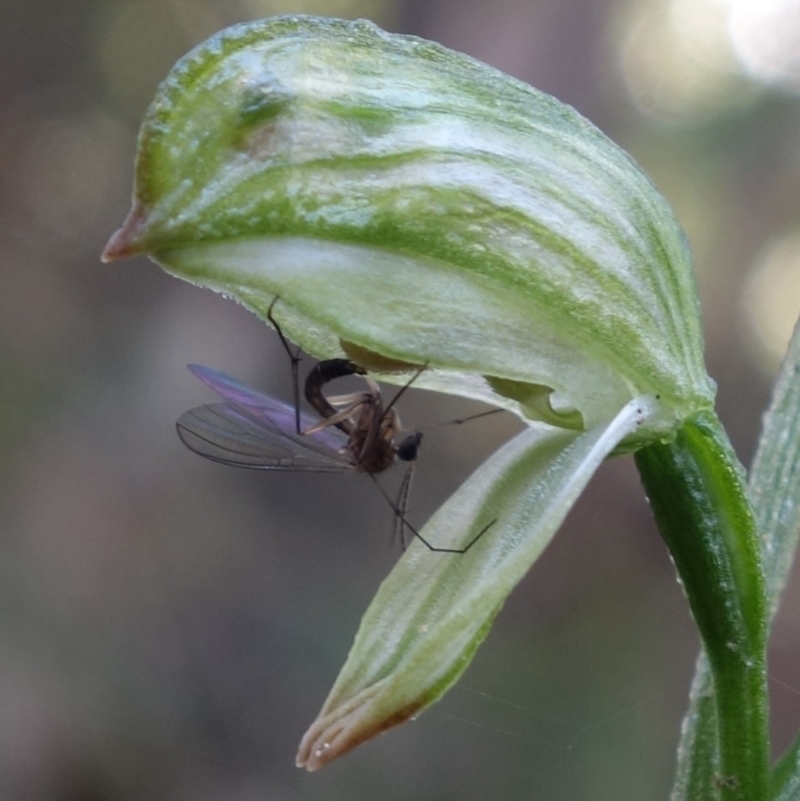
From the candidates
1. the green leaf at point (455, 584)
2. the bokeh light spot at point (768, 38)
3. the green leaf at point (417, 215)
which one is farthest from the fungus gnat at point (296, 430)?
the bokeh light spot at point (768, 38)

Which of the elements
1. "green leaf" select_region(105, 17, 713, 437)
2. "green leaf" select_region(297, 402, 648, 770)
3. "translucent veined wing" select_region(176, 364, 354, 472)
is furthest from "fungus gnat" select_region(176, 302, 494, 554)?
"green leaf" select_region(105, 17, 713, 437)

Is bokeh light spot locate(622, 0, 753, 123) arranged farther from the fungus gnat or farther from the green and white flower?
the green and white flower

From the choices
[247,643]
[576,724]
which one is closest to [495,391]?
[576,724]

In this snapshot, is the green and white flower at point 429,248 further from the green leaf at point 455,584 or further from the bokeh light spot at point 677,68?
the bokeh light spot at point 677,68

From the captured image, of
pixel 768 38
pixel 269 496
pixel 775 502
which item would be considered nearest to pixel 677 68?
pixel 768 38

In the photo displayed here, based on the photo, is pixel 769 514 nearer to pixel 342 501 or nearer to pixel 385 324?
pixel 385 324

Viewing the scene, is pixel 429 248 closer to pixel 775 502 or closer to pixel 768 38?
pixel 775 502
